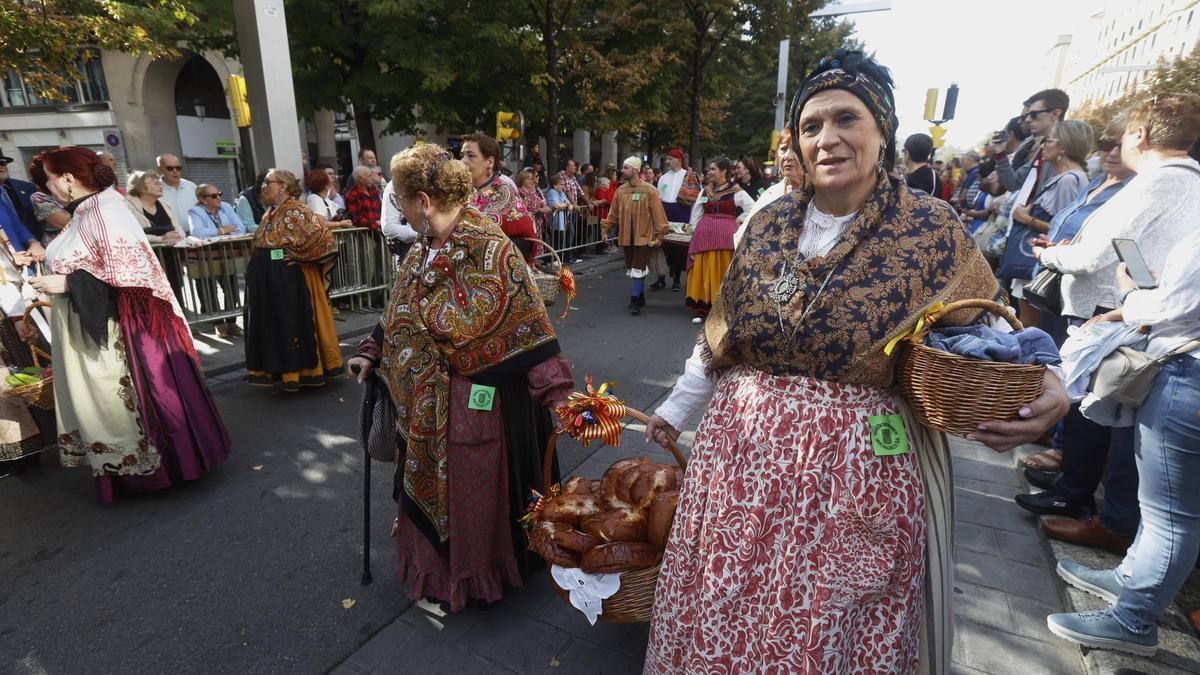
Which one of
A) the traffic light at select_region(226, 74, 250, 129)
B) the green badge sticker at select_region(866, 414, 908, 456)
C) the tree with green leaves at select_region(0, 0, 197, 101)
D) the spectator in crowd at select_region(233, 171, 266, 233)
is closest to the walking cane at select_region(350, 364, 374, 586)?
the green badge sticker at select_region(866, 414, 908, 456)

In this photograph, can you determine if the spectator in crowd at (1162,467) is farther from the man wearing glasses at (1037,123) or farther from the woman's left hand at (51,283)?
the woman's left hand at (51,283)

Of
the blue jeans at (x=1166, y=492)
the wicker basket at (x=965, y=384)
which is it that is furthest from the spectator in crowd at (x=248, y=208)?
the blue jeans at (x=1166, y=492)

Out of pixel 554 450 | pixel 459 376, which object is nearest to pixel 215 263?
pixel 459 376

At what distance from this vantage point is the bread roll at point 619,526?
2.30 m

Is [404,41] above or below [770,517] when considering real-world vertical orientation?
above

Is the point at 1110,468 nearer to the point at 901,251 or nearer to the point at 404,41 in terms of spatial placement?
the point at 901,251

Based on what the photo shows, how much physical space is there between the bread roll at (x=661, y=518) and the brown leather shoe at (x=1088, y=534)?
2.35 metres

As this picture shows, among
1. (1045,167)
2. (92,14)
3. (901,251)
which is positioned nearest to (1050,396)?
(901,251)

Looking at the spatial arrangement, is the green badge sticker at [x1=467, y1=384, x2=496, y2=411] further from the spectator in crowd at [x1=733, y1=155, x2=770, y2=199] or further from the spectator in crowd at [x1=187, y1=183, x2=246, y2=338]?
the spectator in crowd at [x1=733, y1=155, x2=770, y2=199]

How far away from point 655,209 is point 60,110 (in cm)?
2412

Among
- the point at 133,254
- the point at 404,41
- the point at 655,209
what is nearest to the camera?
the point at 133,254

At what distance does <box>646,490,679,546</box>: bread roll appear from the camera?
2.24 meters

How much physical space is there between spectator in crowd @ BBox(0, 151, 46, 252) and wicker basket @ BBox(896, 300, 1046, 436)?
7010 mm

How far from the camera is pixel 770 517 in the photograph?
1684mm
